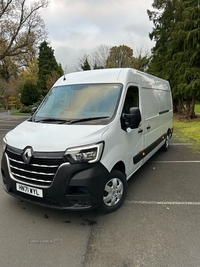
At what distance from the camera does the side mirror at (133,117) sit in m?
3.24

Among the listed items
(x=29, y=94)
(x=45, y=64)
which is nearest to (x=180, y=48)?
(x=29, y=94)

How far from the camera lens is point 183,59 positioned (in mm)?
15344

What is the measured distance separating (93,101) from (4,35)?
2151 centimetres

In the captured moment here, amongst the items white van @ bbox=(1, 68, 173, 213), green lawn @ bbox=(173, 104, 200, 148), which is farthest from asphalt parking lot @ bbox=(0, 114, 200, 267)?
green lawn @ bbox=(173, 104, 200, 148)

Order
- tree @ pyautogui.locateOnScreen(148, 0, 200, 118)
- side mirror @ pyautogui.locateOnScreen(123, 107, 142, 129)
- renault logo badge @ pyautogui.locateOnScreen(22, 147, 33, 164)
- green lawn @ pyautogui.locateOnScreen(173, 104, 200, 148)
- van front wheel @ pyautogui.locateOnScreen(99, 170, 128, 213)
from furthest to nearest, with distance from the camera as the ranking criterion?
1. tree @ pyautogui.locateOnScreen(148, 0, 200, 118)
2. green lawn @ pyautogui.locateOnScreen(173, 104, 200, 148)
3. side mirror @ pyautogui.locateOnScreen(123, 107, 142, 129)
4. van front wheel @ pyautogui.locateOnScreen(99, 170, 128, 213)
5. renault logo badge @ pyautogui.locateOnScreen(22, 147, 33, 164)

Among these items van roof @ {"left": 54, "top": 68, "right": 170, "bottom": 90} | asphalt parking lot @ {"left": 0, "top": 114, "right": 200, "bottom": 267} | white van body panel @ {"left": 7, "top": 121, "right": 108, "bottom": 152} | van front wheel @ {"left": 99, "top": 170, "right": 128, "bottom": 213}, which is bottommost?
asphalt parking lot @ {"left": 0, "top": 114, "right": 200, "bottom": 267}

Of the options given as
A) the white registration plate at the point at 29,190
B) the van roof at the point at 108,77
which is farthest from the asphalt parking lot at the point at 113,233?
the van roof at the point at 108,77

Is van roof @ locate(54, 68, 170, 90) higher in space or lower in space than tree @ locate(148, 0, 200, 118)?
lower

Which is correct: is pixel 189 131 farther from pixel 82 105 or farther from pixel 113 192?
pixel 113 192

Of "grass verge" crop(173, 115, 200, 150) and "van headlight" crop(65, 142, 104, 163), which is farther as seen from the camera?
"grass verge" crop(173, 115, 200, 150)

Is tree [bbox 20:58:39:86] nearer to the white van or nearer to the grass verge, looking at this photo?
the grass verge

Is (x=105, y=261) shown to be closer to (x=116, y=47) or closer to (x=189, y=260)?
(x=189, y=260)

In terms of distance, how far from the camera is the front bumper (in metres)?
2.63

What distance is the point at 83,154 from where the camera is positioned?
2.63 m
